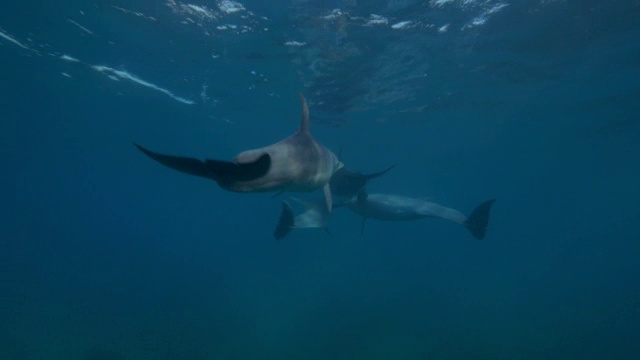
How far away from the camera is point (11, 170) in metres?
57.3

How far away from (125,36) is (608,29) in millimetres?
20057

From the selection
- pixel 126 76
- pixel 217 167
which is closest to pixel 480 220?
pixel 217 167

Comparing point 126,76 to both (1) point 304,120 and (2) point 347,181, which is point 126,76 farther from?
(1) point 304,120

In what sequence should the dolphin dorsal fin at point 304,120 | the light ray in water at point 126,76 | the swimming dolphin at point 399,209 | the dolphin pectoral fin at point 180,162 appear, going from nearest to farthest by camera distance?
the dolphin pectoral fin at point 180,162
the dolphin dorsal fin at point 304,120
the swimming dolphin at point 399,209
the light ray in water at point 126,76

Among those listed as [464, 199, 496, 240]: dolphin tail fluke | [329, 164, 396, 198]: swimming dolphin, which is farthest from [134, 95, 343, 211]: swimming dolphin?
[464, 199, 496, 240]: dolphin tail fluke

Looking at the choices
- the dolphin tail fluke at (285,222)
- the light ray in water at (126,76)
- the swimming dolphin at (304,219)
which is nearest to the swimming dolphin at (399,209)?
the swimming dolphin at (304,219)

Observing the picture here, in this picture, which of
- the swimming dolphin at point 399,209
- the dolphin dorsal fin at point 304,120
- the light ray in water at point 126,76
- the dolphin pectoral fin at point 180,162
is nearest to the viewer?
the dolphin pectoral fin at point 180,162

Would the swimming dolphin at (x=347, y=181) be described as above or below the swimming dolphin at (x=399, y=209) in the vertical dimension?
A: above

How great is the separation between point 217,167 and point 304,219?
7479 mm

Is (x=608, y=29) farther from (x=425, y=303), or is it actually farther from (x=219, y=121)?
(x=219, y=121)

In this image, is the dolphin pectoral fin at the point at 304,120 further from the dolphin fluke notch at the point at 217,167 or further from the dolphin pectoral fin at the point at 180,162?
the dolphin pectoral fin at the point at 180,162

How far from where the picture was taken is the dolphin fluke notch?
2.56 m

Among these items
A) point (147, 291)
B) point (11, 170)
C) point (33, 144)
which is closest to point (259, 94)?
point (147, 291)

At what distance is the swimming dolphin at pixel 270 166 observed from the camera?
2664 mm
